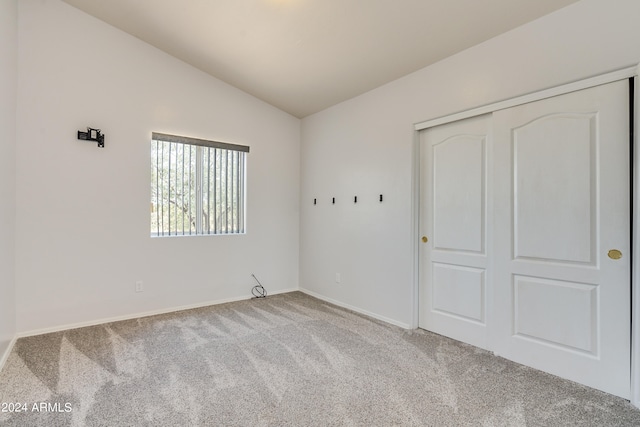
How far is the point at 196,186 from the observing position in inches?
157

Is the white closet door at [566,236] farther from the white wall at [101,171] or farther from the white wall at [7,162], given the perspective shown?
the white wall at [7,162]

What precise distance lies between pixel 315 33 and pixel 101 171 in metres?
2.59

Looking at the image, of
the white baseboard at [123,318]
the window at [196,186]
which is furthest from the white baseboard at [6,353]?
the window at [196,186]

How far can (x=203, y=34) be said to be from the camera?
3.23 meters

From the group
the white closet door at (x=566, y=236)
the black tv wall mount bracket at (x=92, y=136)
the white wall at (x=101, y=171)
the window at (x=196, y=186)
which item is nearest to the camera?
the white closet door at (x=566, y=236)

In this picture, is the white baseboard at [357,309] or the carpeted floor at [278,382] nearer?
the carpeted floor at [278,382]

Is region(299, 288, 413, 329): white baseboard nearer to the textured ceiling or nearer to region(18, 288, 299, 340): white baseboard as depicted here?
region(18, 288, 299, 340): white baseboard

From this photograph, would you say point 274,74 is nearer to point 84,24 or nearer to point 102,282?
point 84,24

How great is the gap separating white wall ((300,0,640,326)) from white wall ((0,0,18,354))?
3.16m

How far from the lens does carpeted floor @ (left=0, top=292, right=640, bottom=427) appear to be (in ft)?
5.97

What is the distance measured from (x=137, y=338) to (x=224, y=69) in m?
3.08

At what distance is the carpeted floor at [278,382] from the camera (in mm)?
1820

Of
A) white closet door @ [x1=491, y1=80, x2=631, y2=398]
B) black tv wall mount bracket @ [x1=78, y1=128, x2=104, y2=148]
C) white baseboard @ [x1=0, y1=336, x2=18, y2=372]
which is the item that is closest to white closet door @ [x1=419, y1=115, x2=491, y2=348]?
white closet door @ [x1=491, y1=80, x2=631, y2=398]

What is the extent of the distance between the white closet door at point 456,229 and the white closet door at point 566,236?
6.4 inches
